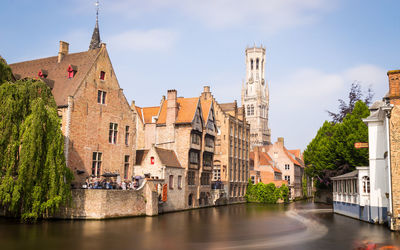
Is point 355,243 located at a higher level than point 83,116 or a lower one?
lower

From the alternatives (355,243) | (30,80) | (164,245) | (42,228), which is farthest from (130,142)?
(355,243)

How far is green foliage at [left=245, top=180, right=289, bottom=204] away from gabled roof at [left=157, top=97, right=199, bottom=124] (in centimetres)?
2368

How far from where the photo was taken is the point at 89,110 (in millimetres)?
37219

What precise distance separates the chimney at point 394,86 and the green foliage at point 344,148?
18.3 m

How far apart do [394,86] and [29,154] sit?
26.6 meters

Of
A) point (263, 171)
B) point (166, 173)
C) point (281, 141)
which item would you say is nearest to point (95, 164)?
point (166, 173)

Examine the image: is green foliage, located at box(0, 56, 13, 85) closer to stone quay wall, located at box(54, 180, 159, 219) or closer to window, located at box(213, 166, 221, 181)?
stone quay wall, located at box(54, 180, 159, 219)

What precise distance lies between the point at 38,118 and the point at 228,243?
16.1m

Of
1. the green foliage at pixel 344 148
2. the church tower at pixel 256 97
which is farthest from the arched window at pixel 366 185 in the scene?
the church tower at pixel 256 97

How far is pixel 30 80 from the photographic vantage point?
29.7 m

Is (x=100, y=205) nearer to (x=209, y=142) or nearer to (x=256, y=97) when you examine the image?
(x=209, y=142)

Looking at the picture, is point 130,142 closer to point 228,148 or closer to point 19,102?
point 19,102

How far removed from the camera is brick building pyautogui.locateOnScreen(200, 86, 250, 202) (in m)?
59.3

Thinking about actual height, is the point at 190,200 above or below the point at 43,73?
below
